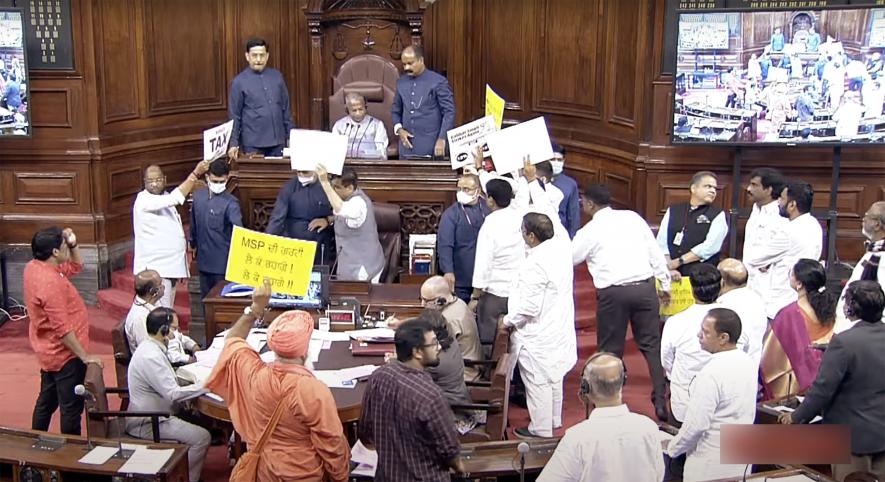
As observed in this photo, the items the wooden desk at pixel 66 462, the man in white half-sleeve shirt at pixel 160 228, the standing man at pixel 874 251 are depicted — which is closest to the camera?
the wooden desk at pixel 66 462

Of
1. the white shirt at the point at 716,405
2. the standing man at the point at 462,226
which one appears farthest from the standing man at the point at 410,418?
the standing man at the point at 462,226

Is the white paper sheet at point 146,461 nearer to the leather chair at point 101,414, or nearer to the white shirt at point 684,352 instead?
the leather chair at point 101,414

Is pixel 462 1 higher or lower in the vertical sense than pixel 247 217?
higher

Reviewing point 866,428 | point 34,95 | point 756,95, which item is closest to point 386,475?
point 866,428

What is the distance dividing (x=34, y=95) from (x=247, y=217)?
7.92 feet

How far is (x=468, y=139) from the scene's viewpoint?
8062mm

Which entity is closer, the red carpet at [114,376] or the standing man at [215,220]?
the red carpet at [114,376]

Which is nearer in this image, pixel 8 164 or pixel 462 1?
pixel 8 164

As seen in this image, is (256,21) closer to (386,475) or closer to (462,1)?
(462,1)

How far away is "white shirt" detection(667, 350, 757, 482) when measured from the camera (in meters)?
4.85

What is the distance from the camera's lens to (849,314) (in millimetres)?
5125

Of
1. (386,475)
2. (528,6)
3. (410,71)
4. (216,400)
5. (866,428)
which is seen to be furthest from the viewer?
(528,6)

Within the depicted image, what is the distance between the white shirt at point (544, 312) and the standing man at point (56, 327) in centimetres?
242

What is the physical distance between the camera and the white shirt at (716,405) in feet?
15.9
